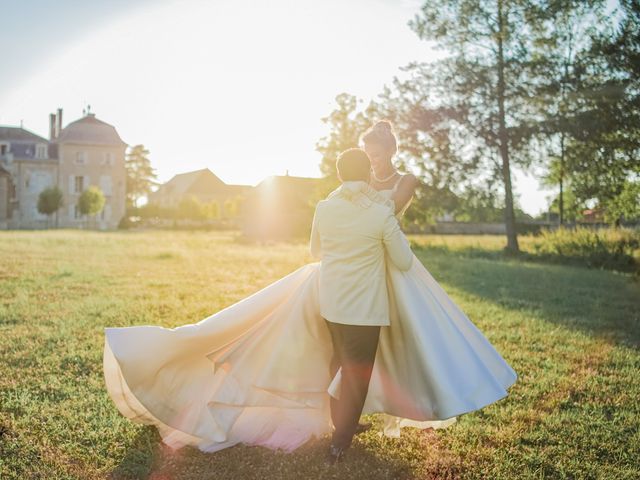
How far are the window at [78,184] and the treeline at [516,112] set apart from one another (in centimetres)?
4551

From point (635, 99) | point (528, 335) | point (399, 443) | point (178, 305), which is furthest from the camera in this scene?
point (635, 99)

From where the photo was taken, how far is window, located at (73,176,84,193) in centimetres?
6200

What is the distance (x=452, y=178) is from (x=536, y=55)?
701 centimetres

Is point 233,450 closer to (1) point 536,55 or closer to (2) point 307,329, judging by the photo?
(2) point 307,329

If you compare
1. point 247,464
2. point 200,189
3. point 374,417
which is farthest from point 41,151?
point 247,464

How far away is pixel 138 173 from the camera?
9319 centimetres

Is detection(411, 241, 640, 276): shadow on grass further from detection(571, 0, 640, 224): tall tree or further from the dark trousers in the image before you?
the dark trousers

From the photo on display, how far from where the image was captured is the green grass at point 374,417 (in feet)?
12.8

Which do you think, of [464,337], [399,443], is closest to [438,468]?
[399,443]

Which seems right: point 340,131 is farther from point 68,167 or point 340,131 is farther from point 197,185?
point 197,185

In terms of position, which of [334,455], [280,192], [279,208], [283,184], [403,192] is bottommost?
[334,455]

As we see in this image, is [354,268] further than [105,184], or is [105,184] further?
[105,184]

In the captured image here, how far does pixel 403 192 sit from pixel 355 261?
710 millimetres

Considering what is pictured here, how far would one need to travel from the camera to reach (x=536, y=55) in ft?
85.5
